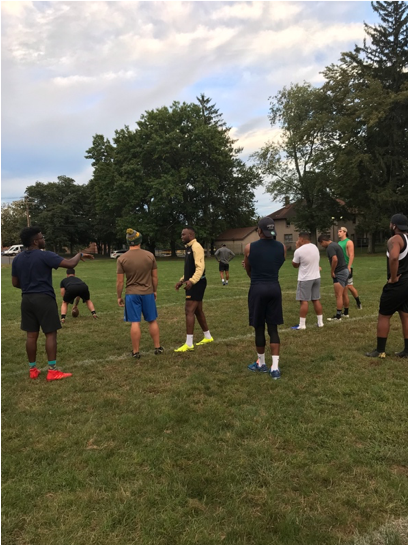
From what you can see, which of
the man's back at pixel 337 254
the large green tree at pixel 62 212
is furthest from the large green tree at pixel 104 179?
the man's back at pixel 337 254

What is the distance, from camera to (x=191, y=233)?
22.0 ft

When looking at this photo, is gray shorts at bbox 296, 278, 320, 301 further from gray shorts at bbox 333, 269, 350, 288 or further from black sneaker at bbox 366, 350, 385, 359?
black sneaker at bbox 366, 350, 385, 359

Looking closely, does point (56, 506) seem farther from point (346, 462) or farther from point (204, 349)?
point (204, 349)

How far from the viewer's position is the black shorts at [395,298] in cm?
556

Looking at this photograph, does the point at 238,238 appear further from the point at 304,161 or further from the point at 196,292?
the point at 196,292

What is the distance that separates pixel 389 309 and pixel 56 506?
16.3 ft

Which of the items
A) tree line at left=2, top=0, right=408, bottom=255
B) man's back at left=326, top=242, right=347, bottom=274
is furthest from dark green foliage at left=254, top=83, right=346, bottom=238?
man's back at left=326, top=242, right=347, bottom=274

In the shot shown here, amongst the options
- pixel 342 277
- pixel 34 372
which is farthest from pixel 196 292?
pixel 342 277

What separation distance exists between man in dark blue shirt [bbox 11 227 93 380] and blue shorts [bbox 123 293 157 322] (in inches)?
A: 43.5

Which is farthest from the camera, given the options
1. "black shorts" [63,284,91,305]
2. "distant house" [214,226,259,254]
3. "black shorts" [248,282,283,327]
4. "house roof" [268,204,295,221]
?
"house roof" [268,204,295,221]

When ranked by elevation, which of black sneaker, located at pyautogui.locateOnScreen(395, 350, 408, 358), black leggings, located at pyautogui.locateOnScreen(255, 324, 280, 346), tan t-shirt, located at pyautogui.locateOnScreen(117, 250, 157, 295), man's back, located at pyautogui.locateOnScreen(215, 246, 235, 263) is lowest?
black sneaker, located at pyautogui.locateOnScreen(395, 350, 408, 358)

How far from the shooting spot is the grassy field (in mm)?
2506

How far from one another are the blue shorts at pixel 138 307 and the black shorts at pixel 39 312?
1.13 m

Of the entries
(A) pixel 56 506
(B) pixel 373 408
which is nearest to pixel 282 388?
(B) pixel 373 408
